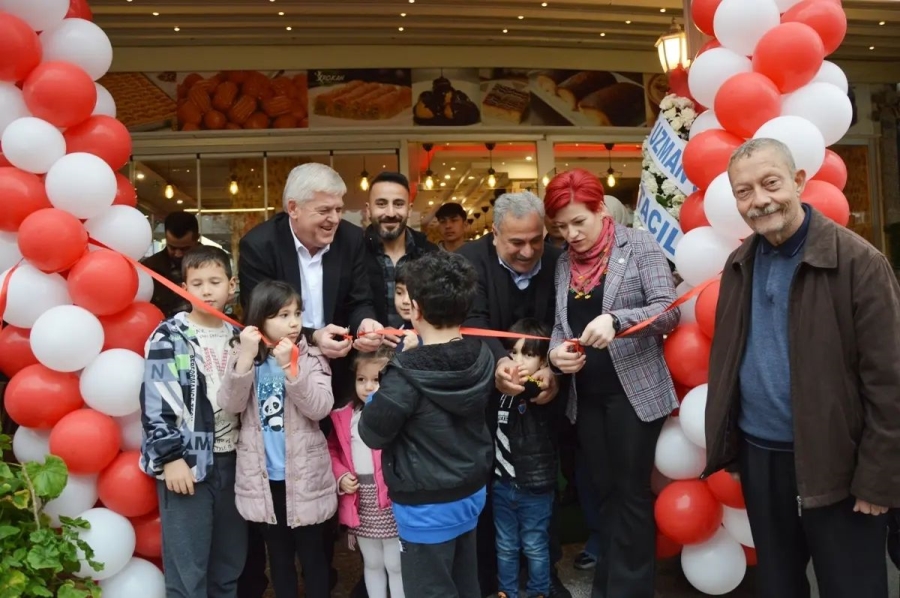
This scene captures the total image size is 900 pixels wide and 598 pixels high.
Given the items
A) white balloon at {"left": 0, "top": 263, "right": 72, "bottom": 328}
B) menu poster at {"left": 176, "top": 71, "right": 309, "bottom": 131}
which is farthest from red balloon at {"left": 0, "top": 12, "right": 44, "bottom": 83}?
menu poster at {"left": 176, "top": 71, "right": 309, "bottom": 131}

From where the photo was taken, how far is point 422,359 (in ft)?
7.61

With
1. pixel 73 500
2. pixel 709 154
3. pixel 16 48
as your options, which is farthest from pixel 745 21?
pixel 73 500

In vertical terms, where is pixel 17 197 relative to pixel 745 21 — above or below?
below

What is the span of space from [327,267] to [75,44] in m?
1.45

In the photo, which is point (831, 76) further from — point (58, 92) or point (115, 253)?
point (58, 92)

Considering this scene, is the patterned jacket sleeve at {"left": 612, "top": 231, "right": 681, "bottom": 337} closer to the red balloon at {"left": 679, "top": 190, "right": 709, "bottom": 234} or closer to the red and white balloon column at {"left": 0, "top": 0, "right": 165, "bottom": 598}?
the red balloon at {"left": 679, "top": 190, "right": 709, "bottom": 234}

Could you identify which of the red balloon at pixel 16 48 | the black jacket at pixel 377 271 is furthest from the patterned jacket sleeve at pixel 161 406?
the red balloon at pixel 16 48

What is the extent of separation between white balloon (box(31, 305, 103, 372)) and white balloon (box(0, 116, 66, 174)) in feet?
2.00

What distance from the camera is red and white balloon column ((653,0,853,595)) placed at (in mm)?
2842

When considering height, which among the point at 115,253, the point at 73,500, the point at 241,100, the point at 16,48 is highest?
the point at 241,100

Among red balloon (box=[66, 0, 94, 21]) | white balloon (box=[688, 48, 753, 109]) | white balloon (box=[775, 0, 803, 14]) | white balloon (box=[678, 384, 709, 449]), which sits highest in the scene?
red balloon (box=[66, 0, 94, 21])

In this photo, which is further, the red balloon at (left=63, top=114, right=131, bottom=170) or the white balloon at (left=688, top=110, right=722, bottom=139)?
the white balloon at (left=688, top=110, right=722, bottom=139)

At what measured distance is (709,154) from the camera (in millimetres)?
2998

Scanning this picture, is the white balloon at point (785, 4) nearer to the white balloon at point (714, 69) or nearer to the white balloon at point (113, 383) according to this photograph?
the white balloon at point (714, 69)
